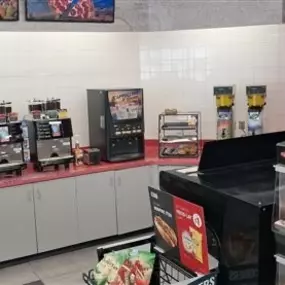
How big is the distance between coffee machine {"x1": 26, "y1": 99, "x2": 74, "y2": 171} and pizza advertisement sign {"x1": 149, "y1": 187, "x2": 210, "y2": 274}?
287 centimetres

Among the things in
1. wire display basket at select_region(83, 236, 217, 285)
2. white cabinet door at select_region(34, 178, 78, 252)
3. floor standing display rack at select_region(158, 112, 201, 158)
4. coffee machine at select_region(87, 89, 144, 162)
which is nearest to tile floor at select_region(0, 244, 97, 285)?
white cabinet door at select_region(34, 178, 78, 252)

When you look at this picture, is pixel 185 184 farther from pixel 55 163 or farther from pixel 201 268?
pixel 55 163

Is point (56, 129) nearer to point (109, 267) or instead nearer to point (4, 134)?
point (4, 134)

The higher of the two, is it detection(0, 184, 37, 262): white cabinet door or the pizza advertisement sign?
the pizza advertisement sign

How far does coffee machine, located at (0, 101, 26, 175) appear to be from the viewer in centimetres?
412

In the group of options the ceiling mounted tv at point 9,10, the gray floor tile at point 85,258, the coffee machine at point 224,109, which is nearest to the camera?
the gray floor tile at point 85,258

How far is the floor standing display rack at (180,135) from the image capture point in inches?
186

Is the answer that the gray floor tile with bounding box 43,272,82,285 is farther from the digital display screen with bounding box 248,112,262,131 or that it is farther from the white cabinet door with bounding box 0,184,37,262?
the digital display screen with bounding box 248,112,262,131

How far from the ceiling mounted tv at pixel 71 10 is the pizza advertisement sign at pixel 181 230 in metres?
3.57

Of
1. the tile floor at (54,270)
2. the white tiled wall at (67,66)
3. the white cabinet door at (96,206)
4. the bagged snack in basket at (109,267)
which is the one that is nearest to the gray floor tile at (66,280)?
the tile floor at (54,270)

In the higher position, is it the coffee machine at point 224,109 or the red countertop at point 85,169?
the coffee machine at point 224,109

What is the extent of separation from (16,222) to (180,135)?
1.87 metres

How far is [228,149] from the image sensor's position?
1725mm

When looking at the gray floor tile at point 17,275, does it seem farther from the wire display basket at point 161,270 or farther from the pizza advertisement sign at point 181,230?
the pizza advertisement sign at point 181,230
